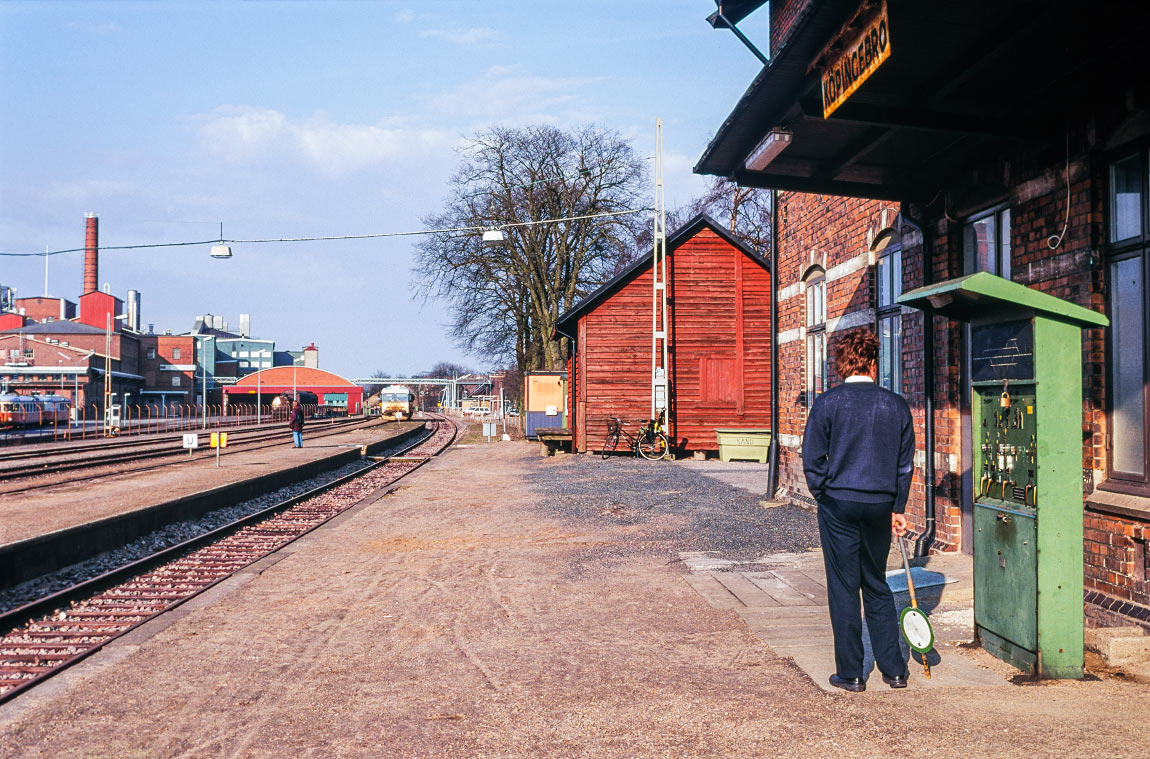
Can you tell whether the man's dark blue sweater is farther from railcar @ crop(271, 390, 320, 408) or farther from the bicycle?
railcar @ crop(271, 390, 320, 408)

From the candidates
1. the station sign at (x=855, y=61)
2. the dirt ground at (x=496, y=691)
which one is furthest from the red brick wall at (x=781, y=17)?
the dirt ground at (x=496, y=691)

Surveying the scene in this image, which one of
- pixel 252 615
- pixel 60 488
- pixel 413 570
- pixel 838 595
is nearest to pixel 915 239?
pixel 838 595

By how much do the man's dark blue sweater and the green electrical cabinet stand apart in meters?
0.77

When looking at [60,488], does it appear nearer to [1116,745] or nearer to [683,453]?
[683,453]

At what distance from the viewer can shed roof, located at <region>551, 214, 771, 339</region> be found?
26.2m

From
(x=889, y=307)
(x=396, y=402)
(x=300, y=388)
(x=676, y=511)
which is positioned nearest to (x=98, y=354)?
(x=396, y=402)

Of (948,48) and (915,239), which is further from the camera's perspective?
(915,239)

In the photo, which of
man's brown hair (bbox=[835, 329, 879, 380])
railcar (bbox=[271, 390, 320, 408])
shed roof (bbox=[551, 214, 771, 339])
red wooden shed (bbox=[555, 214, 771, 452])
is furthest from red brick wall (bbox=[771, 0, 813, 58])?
railcar (bbox=[271, 390, 320, 408])

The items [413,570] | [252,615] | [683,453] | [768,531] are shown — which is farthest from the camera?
[683,453]

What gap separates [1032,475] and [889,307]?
5453mm

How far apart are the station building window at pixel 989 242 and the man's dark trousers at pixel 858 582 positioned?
12.2 ft

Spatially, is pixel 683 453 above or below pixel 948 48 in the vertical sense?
below

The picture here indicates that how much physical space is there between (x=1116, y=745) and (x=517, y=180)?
39722mm

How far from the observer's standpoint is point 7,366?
71.7m
